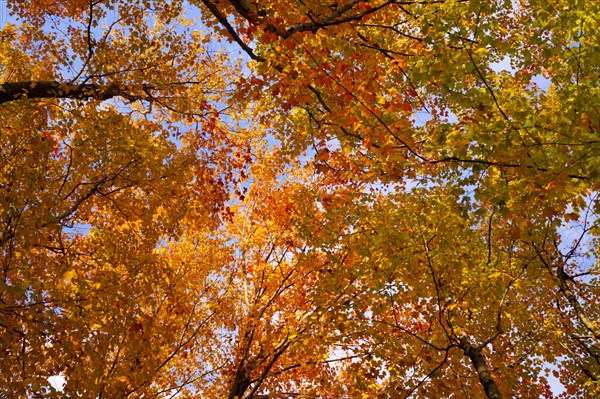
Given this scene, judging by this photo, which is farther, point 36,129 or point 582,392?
point 582,392


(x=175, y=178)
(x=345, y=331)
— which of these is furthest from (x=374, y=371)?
(x=175, y=178)

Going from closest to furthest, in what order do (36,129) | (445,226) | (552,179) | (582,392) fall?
1. (552,179)
2. (36,129)
3. (445,226)
4. (582,392)

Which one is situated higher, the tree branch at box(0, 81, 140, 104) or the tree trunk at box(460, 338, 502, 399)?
the tree branch at box(0, 81, 140, 104)

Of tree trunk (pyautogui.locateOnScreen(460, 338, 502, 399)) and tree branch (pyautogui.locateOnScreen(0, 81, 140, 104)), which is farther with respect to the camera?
tree trunk (pyautogui.locateOnScreen(460, 338, 502, 399))

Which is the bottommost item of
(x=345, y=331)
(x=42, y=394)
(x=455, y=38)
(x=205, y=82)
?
(x=42, y=394)

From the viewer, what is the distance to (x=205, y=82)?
9570 mm

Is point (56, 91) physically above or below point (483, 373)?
above

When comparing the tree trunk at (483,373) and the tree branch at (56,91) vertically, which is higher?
the tree branch at (56,91)

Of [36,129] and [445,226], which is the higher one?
[36,129]

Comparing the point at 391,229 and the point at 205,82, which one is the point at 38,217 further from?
the point at 391,229

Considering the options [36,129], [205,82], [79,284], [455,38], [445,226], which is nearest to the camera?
[455,38]

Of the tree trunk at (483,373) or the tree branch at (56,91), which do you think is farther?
the tree trunk at (483,373)

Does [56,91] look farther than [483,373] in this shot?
No

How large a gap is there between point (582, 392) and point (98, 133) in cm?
1553
